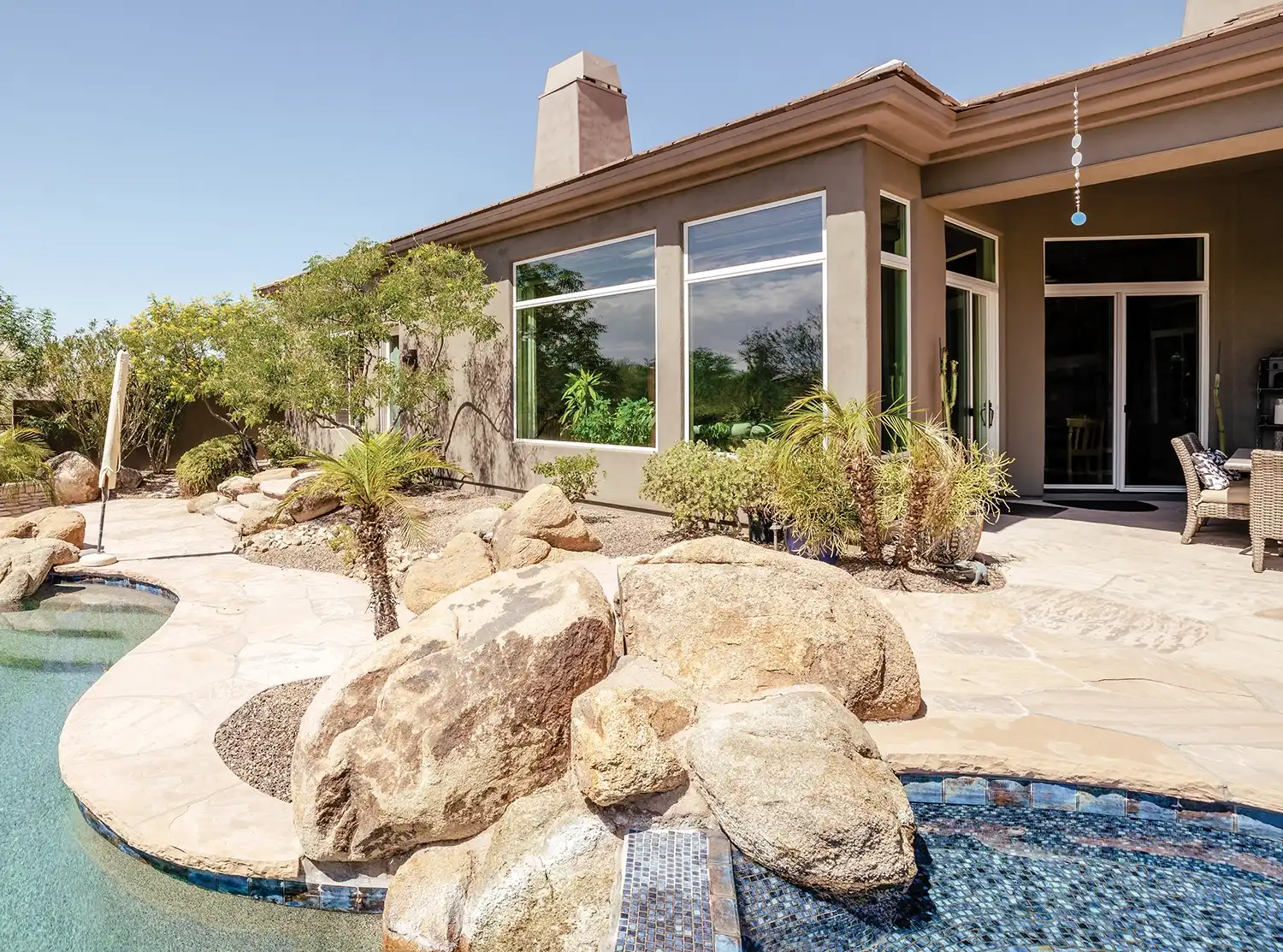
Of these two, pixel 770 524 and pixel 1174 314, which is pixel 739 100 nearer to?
pixel 1174 314

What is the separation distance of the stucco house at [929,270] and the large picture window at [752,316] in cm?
2

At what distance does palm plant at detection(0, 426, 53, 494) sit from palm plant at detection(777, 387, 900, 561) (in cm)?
1066

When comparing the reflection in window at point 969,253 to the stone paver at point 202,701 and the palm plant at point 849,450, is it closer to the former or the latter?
the palm plant at point 849,450

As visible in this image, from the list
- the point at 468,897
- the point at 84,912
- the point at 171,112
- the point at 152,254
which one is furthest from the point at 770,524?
the point at 152,254

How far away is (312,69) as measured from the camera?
12.5 m

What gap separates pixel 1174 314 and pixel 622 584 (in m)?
9.37

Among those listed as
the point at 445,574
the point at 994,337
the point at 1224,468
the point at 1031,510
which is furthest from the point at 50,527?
the point at 1224,468

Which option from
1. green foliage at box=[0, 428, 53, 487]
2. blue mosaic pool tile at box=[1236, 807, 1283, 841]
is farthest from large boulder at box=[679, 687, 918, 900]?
green foliage at box=[0, 428, 53, 487]

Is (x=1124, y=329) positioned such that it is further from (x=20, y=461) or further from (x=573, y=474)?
(x=20, y=461)

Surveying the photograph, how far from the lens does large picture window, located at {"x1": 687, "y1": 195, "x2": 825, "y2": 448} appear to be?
7.52 metres

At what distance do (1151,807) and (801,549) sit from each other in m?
3.67

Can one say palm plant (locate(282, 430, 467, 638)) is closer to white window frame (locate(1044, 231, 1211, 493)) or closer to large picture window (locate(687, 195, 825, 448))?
large picture window (locate(687, 195, 825, 448))

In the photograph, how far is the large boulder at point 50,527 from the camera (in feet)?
27.9

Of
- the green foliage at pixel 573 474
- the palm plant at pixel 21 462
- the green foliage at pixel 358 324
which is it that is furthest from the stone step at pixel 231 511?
the green foliage at pixel 573 474
